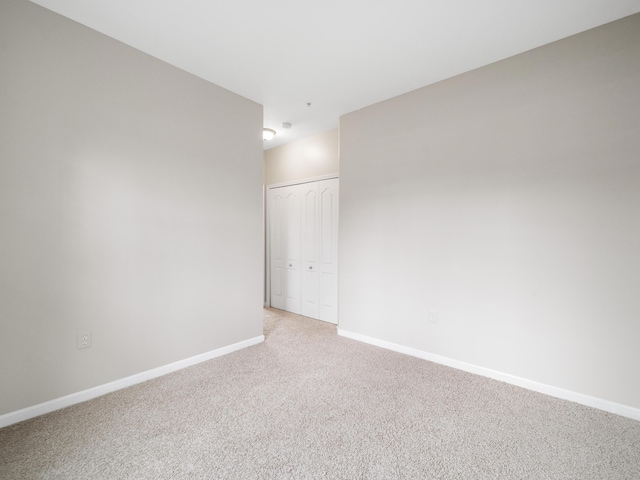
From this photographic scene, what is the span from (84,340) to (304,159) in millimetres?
3441

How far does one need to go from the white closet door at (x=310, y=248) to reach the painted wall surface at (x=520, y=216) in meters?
1.10

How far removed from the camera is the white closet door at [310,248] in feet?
14.2

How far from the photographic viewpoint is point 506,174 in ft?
8.26

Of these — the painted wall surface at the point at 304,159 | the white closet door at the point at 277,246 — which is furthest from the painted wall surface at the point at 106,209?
the white closet door at the point at 277,246

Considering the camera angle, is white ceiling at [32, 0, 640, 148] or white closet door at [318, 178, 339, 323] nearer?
white ceiling at [32, 0, 640, 148]

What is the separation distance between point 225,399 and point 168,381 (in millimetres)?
640

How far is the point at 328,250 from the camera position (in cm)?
418

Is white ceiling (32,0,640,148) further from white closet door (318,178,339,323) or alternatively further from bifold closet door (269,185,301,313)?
bifold closet door (269,185,301,313)

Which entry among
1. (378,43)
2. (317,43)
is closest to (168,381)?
(317,43)

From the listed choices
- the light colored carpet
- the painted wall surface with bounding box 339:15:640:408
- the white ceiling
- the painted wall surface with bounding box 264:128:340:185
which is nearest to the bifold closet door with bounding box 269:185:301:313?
the painted wall surface with bounding box 264:128:340:185

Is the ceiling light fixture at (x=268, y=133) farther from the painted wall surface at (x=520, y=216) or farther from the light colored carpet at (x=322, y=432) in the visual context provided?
the light colored carpet at (x=322, y=432)

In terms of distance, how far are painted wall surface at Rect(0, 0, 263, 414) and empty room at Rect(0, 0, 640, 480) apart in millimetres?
15

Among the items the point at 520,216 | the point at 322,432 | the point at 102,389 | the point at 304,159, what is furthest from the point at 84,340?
the point at 520,216

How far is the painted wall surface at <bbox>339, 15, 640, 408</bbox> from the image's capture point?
2062 millimetres
